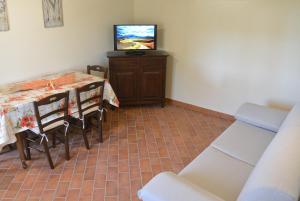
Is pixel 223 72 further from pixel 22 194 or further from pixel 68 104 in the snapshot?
pixel 22 194

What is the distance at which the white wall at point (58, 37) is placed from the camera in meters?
3.15

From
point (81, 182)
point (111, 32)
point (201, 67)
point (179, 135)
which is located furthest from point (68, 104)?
point (201, 67)

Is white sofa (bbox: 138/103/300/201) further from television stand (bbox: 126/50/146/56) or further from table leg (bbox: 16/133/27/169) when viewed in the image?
television stand (bbox: 126/50/146/56)

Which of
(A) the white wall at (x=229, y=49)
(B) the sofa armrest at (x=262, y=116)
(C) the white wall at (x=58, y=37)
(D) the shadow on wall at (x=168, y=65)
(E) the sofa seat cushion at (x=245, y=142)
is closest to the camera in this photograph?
(E) the sofa seat cushion at (x=245, y=142)

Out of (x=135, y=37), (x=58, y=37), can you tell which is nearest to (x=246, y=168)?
(x=135, y=37)

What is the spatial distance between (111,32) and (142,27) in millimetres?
538

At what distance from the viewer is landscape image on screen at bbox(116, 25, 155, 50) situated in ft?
13.5

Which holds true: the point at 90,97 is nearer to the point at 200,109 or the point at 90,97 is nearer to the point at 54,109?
the point at 54,109

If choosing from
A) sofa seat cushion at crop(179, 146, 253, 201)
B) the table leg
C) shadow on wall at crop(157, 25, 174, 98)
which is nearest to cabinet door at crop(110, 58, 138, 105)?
shadow on wall at crop(157, 25, 174, 98)

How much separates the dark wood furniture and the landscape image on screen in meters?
0.14

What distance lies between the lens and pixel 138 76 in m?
4.22

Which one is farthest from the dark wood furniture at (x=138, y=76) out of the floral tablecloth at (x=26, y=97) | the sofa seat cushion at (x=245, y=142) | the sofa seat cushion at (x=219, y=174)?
the sofa seat cushion at (x=219, y=174)

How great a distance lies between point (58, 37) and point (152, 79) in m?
1.52

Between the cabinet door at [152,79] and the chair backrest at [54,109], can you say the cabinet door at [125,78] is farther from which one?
the chair backrest at [54,109]
